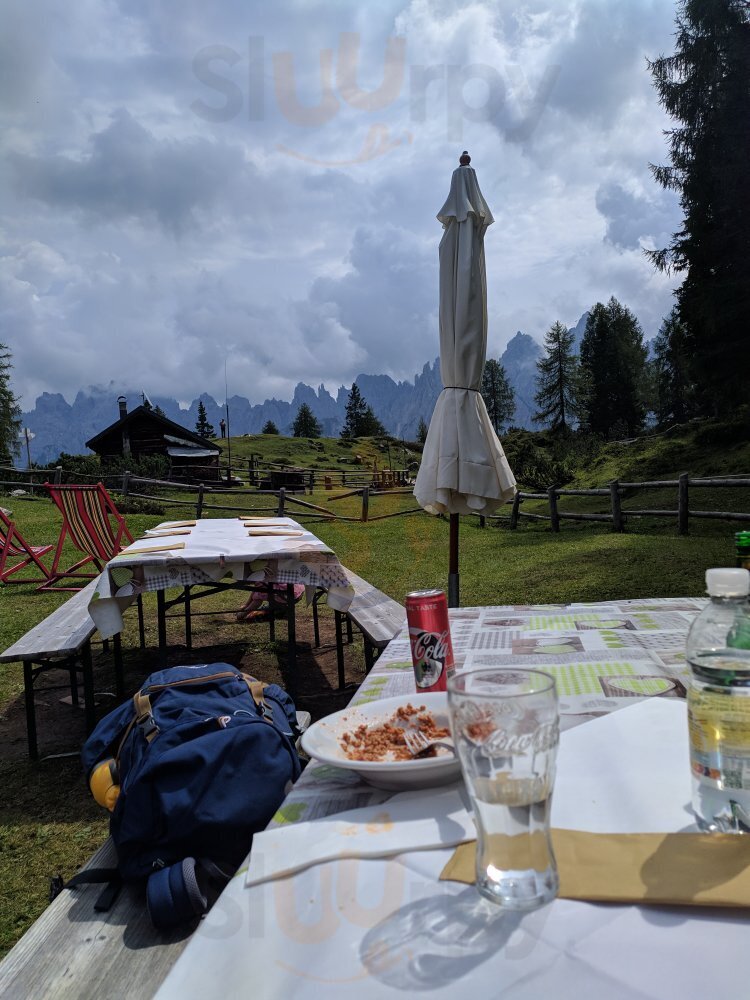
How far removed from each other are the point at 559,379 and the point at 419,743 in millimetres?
56176

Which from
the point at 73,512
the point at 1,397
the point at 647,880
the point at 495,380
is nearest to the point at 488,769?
the point at 647,880

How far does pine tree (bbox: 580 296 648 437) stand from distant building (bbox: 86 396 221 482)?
3056cm

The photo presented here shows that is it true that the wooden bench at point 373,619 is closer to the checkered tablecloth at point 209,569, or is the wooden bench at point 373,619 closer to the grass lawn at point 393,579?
the checkered tablecloth at point 209,569

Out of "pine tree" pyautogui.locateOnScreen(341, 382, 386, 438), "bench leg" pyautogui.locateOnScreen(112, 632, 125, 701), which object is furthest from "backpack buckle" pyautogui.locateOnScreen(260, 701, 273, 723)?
"pine tree" pyautogui.locateOnScreen(341, 382, 386, 438)

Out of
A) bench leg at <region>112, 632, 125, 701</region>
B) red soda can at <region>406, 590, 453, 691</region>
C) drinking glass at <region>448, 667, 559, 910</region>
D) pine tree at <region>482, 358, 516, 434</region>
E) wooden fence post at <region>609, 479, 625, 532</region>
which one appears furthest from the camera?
pine tree at <region>482, 358, 516, 434</region>

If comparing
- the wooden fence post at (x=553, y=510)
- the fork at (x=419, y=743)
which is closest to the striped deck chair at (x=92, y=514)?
the fork at (x=419, y=743)

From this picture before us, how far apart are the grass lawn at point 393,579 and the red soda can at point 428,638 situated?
6.01ft

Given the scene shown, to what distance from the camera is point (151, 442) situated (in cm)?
3778

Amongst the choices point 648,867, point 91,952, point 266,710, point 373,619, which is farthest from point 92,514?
point 648,867

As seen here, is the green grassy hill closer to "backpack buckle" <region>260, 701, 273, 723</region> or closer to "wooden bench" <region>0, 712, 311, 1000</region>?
"backpack buckle" <region>260, 701, 273, 723</region>

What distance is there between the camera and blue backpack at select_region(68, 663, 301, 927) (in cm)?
159

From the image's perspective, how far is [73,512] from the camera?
6.57 metres

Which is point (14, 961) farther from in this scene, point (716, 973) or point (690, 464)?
point (690, 464)

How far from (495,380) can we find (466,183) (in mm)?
73129
